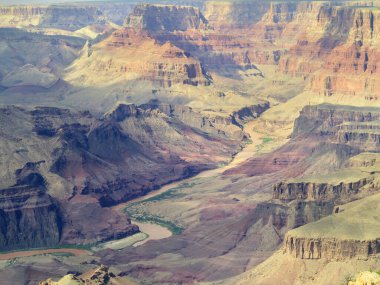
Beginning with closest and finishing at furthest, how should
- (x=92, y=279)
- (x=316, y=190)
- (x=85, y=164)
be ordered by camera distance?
(x=92, y=279) → (x=316, y=190) → (x=85, y=164)

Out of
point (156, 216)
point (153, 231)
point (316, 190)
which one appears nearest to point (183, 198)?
point (156, 216)

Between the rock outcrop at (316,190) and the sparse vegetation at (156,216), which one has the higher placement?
the rock outcrop at (316,190)

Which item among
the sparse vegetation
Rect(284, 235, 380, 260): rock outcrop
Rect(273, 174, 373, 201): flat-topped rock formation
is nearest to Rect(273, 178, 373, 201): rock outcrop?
Rect(273, 174, 373, 201): flat-topped rock formation

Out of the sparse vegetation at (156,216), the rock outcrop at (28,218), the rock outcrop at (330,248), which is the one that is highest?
the rock outcrop at (330,248)

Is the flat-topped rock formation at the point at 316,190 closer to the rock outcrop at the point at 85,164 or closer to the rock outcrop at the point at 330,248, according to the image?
the rock outcrop at the point at 330,248

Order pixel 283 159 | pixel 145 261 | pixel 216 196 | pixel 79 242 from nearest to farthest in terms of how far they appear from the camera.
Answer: pixel 145 261
pixel 79 242
pixel 216 196
pixel 283 159

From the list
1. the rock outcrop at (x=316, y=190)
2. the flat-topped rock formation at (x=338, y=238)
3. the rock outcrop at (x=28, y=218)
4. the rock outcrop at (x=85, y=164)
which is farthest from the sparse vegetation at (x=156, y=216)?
the flat-topped rock formation at (x=338, y=238)

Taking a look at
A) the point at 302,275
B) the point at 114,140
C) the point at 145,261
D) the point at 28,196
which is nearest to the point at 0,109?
the point at 114,140

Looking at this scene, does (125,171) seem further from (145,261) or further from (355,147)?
(145,261)

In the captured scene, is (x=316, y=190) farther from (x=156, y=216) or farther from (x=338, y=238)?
(x=156, y=216)

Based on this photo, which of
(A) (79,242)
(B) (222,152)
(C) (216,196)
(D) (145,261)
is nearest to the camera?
(D) (145,261)

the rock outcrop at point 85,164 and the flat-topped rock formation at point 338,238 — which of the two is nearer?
the flat-topped rock formation at point 338,238
